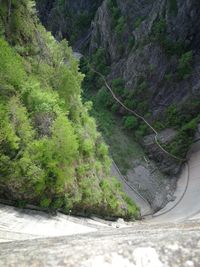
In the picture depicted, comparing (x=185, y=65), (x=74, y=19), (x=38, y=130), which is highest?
(x=74, y=19)

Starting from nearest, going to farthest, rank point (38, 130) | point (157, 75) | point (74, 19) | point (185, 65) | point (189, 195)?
point (38, 130) → point (189, 195) → point (185, 65) → point (157, 75) → point (74, 19)

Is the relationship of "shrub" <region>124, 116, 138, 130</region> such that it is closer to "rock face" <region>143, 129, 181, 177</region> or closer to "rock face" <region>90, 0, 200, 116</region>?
"rock face" <region>143, 129, 181, 177</region>

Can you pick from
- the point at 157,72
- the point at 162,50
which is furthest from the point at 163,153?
the point at 162,50

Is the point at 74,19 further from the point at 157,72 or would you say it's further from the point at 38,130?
the point at 38,130

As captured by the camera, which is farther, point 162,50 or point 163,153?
point 162,50

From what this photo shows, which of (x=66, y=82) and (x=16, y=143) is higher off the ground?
(x=66, y=82)

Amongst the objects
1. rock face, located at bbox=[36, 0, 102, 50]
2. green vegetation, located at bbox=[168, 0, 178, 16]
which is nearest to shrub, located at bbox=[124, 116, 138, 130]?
green vegetation, located at bbox=[168, 0, 178, 16]

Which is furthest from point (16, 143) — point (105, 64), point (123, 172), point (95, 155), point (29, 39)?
point (105, 64)

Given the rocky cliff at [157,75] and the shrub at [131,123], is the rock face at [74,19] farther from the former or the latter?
the shrub at [131,123]

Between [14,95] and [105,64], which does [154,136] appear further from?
[14,95]
